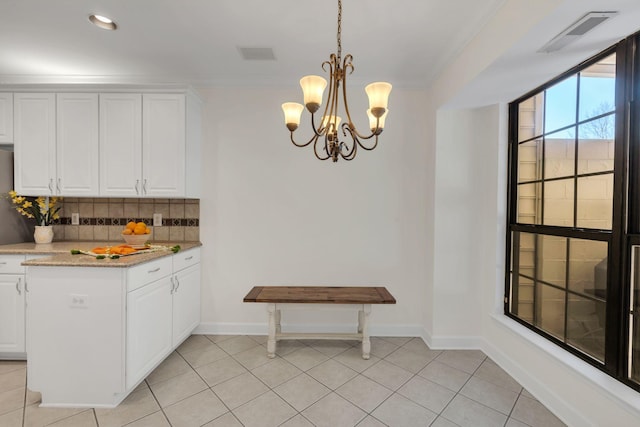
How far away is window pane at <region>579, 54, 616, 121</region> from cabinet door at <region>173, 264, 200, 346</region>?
336cm

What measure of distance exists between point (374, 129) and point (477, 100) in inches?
61.7

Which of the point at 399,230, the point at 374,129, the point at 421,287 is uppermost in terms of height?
the point at 374,129

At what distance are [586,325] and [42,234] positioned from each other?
454cm

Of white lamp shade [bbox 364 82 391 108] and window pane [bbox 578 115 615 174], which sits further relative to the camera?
Result: window pane [bbox 578 115 615 174]

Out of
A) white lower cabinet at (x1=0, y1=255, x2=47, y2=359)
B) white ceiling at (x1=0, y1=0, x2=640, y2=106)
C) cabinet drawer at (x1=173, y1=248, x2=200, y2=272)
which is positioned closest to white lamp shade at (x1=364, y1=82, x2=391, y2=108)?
white ceiling at (x1=0, y1=0, x2=640, y2=106)

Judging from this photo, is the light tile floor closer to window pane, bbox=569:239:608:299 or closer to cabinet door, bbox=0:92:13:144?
window pane, bbox=569:239:608:299

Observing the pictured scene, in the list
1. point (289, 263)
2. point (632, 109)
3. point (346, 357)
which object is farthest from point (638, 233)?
point (289, 263)

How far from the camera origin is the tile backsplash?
311cm

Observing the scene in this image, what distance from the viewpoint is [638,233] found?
1.63 metres

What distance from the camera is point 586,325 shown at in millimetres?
1955

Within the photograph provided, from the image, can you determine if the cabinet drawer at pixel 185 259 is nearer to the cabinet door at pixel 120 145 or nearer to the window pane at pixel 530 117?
the cabinet door at pixel 120 145

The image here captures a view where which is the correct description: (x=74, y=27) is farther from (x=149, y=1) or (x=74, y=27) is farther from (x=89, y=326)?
(x=89, y=326)

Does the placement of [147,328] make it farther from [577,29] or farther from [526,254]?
[577,29]

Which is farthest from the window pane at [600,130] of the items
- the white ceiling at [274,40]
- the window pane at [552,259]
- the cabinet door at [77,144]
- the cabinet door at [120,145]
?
the cabinet door at [77,144]
